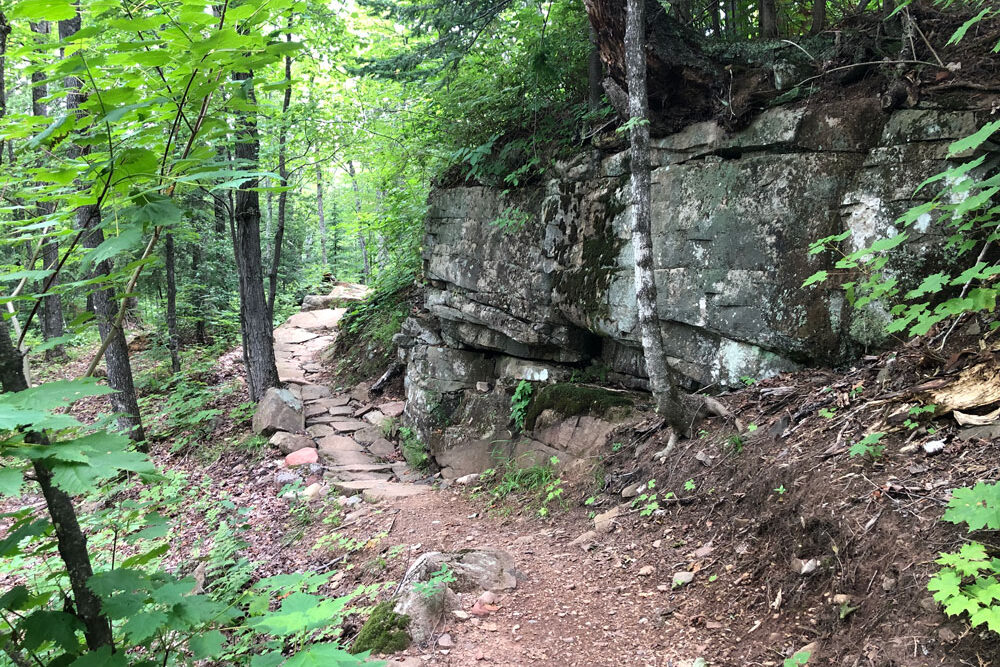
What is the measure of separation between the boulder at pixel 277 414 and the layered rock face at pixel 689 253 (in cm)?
225

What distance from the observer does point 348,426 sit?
1073cm

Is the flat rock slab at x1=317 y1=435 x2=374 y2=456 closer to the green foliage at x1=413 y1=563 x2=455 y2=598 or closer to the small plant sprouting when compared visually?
the green foliage at x1=413 y1=563 x2=455 y2=598

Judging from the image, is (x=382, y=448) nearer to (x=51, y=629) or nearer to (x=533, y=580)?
(x=533, y=580)

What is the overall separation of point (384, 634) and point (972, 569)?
355 centimetres

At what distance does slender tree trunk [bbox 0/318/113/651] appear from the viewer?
58.7 inches

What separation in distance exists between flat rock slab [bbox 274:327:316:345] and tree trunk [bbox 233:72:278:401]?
517 cm

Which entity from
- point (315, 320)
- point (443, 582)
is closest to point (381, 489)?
point (443, 582)

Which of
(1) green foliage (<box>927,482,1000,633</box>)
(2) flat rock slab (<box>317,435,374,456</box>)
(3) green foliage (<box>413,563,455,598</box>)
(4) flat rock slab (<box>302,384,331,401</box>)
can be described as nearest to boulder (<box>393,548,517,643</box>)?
(3) green foliage (<box>413,563,455,598</box>)

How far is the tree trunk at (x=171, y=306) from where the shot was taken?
38.2 feet

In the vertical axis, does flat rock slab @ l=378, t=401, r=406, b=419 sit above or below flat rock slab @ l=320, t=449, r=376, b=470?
above

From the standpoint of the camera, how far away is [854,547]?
343 cm

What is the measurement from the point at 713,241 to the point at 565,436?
3.12 m

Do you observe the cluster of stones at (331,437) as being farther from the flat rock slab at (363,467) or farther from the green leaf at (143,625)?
the green leaf at (143,625)

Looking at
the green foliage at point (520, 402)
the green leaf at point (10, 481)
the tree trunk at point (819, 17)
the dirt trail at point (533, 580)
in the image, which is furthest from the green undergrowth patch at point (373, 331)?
the green leaf at point (10, 481)
